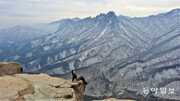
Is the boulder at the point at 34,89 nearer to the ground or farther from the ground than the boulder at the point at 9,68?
nearer to the ground

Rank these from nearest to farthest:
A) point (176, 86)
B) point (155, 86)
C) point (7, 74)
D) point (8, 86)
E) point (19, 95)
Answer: point (19, 95), point (8, 86), point (7, 74), point (176, 86), point (155, 86)

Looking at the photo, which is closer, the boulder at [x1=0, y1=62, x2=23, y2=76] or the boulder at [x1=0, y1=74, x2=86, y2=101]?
the boulder at [x1=0, y1=74, x2=86, y2=101]

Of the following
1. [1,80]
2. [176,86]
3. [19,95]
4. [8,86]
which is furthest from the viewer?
[176,86]

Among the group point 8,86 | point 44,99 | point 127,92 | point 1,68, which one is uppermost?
point 1,68

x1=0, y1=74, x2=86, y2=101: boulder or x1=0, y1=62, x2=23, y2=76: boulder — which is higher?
x1=0, y1=62, x2=23, y2=76: boulder

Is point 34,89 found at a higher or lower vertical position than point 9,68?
lower

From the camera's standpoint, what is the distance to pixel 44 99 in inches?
615

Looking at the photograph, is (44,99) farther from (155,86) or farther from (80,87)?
(155,86)

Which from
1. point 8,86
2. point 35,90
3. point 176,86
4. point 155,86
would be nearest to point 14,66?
point 8,86

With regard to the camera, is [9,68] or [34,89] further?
[9,68]

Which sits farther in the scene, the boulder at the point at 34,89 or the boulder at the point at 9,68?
the boulder at the point at 9,68

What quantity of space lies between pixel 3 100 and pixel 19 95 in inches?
58.5

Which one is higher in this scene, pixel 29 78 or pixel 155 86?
pixel 29 78

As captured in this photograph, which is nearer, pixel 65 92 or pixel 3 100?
pixel 3 100
